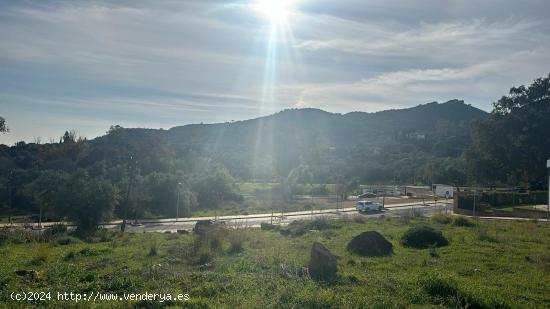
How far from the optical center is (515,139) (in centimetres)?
5931

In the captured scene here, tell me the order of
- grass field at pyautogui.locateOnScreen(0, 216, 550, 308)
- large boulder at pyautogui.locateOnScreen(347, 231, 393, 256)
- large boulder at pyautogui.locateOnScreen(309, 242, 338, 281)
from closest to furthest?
1. grass field at pyautogui.locateOnScreen(0, 216, 550, 308)
2. large boulder at pyautogui.locateOnScreen(309, 242, 338, 281)
3. large boulder at pyautogui.locateOnScreen(347, 231, 393, 256)

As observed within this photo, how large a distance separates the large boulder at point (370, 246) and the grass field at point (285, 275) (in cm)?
50

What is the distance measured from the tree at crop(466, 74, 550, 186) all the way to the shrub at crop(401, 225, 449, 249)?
148ft

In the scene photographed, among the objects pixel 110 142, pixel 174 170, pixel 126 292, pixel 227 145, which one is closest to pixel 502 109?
pixel 174 170

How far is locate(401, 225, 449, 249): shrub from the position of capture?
20.0 meters

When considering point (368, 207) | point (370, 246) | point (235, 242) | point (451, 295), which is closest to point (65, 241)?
point (235, 242)

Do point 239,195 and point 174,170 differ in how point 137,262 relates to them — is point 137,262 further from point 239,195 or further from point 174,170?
point 174,170

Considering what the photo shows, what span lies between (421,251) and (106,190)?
27.4 metres

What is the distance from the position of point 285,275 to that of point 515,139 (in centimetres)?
5639

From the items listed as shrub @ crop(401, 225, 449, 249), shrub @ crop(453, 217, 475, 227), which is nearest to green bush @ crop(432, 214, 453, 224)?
shrub @ crop(453, 217, 475, 227)

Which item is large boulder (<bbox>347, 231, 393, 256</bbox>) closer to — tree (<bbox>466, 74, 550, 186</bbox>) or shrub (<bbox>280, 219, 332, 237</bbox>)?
shrub (<bbox>280, 219, 332, 237</bbox>)

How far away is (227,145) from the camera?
170 metres

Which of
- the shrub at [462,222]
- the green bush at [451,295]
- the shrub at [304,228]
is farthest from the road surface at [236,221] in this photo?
the green bush at [451,295]

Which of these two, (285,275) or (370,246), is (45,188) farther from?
(285,275)
